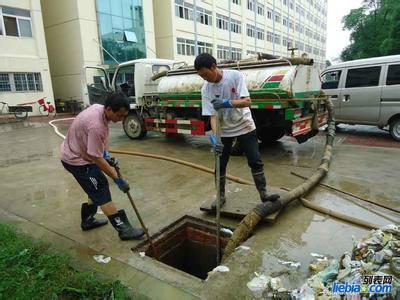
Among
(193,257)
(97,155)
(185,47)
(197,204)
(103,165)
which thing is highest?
(185,47)

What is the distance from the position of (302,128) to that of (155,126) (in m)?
3.88

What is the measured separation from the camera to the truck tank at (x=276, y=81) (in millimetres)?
5820

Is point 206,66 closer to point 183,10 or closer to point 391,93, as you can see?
point 391,93

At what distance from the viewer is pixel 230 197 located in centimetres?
391

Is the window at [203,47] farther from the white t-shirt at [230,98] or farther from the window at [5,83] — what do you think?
the white t-shirt at [230,98]

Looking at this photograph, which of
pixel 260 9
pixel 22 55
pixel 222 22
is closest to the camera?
pixel 22 55

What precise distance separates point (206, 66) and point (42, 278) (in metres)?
2.41

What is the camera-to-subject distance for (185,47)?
88.8ft

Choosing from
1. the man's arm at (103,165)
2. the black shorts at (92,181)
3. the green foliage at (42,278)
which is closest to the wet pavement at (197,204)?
the green foliage at (42,278)

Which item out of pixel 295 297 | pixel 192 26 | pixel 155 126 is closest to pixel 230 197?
pixel 295 297

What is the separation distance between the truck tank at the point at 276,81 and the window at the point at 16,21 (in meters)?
14.9

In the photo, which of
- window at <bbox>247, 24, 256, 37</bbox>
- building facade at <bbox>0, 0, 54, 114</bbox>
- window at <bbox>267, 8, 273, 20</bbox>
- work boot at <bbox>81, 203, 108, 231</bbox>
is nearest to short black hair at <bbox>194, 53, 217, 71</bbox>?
work boot at <bbox>81, 203, 108, 231</bbox>

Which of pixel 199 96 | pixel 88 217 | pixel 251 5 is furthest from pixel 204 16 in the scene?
pixel 88 217

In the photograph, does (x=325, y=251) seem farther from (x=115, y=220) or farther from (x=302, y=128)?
(x=302, y=128)
